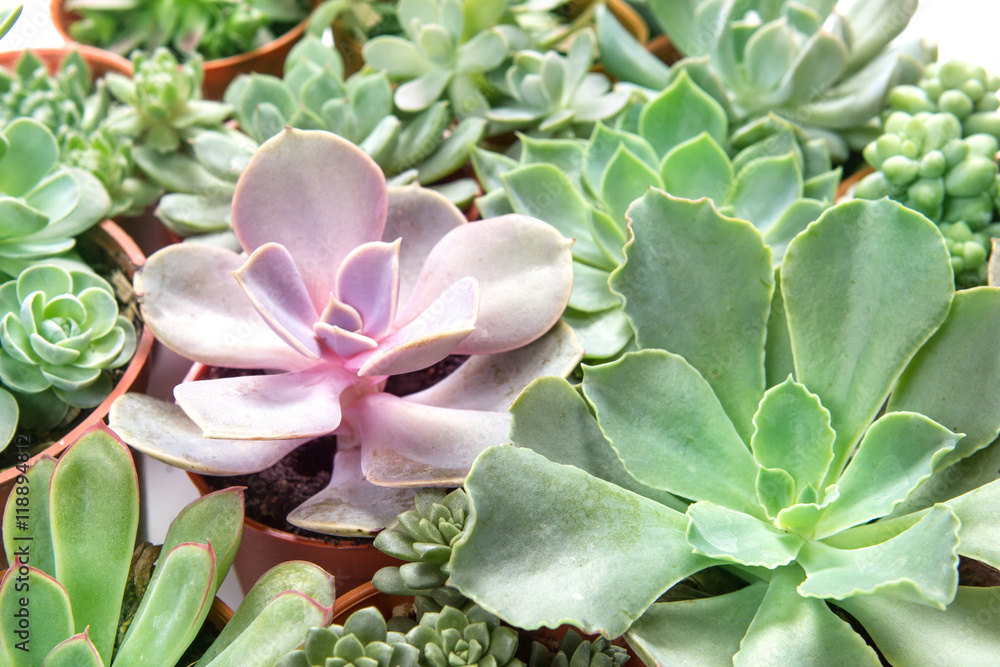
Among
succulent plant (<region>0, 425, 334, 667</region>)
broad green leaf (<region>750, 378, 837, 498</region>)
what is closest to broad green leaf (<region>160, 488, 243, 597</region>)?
succulent plant (<region>0, 425, 334, 667</region>)

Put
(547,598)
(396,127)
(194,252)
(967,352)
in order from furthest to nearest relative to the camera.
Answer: (396,127), (194,252), (967,352), (547,598)

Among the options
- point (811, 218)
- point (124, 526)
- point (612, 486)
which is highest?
point (811, 218)

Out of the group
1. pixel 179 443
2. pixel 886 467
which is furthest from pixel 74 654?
pixel 886 467

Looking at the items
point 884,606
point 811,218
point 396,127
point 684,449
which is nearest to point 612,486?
point 684,449

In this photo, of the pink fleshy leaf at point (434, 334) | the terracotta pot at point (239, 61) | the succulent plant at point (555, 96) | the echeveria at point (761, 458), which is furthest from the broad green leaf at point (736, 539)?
the terracotta pot at point (239, 61)

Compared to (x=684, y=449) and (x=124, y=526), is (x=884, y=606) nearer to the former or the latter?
(x=684, y=449)

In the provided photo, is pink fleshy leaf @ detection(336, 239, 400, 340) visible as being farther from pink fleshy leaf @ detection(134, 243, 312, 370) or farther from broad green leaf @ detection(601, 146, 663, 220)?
broad green leaf @ detection(601, 146, 663, 220)
